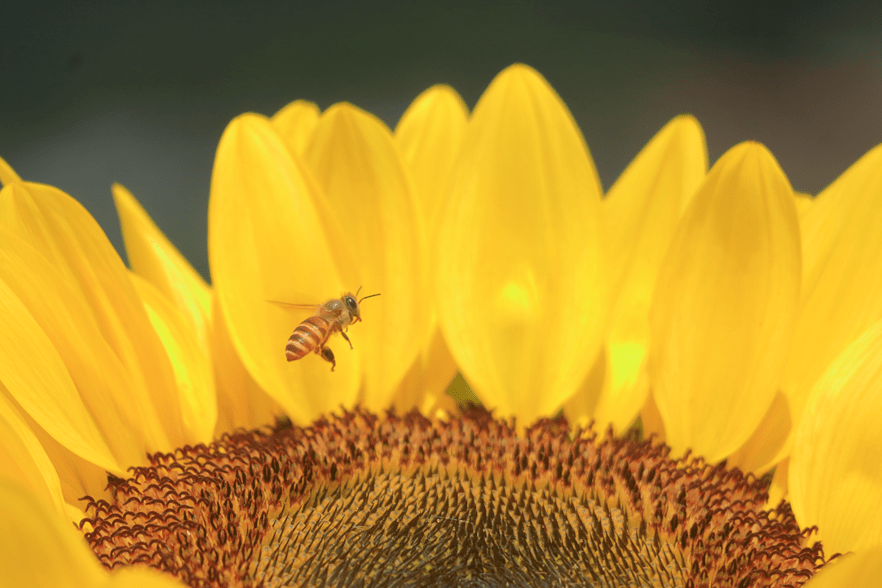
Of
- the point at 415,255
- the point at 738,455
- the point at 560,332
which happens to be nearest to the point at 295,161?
the point at 415,255

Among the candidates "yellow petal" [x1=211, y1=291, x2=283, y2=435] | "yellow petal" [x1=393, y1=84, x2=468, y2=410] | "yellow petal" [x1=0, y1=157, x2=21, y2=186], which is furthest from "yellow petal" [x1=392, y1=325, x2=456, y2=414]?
"yellow petal" [x1=0, y1=157, x2=21, y2=186]

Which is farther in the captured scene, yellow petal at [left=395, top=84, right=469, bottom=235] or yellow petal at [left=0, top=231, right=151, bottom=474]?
yellow petal at [left=395, top=84, right=469, bottom=235]

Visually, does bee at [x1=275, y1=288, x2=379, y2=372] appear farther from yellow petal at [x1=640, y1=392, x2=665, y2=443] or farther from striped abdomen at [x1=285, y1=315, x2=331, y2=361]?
yellow petal at [x1=640, y1=392, x2=665, y2=443]

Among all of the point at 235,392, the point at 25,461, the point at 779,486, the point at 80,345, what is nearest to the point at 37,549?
the point at 25,461

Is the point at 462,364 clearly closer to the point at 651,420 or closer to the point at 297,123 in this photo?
the point at 651,420

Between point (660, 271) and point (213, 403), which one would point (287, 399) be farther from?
point (660, 271)

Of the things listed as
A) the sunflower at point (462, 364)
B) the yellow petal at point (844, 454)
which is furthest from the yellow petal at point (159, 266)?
the yellow petal at point (844, 454)
